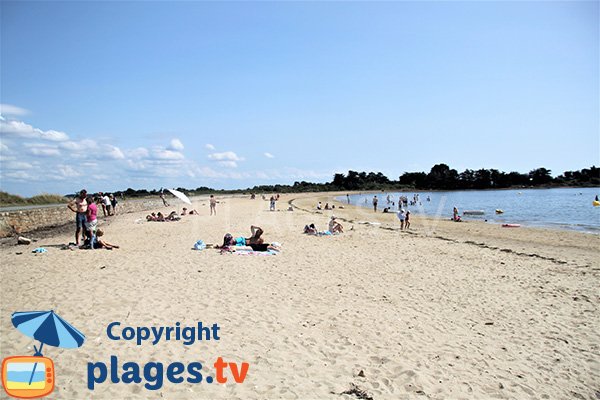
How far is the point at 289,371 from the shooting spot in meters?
4.66

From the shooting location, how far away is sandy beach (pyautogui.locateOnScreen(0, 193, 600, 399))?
4.50 m

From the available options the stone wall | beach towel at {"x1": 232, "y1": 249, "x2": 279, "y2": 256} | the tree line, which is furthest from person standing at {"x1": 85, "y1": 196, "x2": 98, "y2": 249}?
the tree line

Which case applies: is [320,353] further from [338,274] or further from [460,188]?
[460,188]

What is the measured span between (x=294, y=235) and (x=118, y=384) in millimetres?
12731

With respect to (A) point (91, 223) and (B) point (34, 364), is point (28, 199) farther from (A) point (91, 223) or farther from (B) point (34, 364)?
(B) point (34, 364)

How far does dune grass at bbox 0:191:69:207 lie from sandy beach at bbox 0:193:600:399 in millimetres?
34148

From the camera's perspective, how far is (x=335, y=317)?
21.4ft

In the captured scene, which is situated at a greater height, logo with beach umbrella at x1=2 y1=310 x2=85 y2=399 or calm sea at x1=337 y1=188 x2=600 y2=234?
logo with beach umbrella at x1=2 y1=310 x2=85 y2=399

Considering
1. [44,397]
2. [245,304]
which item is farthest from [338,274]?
[44,397]

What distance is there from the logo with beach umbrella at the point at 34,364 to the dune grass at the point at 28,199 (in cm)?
4274

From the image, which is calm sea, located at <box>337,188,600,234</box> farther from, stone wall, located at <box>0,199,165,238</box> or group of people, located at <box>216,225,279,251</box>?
stone wall, located at <box>0,199,165,238</box>

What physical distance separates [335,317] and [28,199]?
1874 inches

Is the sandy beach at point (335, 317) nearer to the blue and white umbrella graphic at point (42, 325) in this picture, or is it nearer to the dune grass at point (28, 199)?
the blue and white umbrella graphic at point (42, 325)

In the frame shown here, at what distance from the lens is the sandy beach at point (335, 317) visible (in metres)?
4.50
